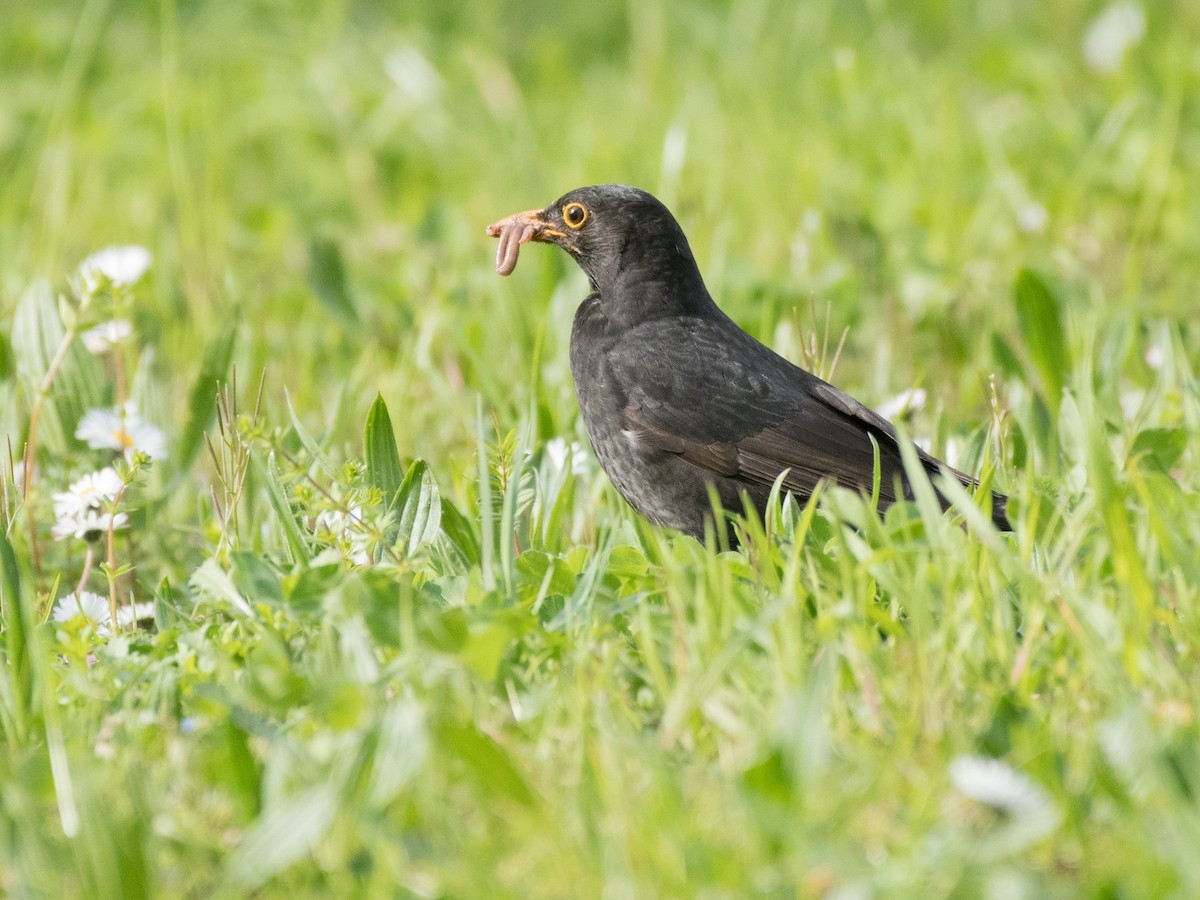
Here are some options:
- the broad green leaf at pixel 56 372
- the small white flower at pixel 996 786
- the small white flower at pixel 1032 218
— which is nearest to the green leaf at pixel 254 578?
the small white flower at pixel 996 786

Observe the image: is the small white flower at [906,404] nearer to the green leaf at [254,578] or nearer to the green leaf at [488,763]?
the green leaf at [254,578]

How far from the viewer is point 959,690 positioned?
2402 mm

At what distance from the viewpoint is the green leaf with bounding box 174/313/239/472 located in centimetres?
390

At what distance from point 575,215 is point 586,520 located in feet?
3.07

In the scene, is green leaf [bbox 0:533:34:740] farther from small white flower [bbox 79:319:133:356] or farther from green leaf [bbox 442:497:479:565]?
small white flower [bbox 79:319:133:356]

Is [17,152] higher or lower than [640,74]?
lower

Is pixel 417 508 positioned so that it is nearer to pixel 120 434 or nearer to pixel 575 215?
pixel 120 434

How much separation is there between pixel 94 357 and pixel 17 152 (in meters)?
3.91

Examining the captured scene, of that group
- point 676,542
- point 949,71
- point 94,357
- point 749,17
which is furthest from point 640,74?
point 676,542

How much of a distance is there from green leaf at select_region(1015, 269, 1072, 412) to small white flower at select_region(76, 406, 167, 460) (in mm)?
2386

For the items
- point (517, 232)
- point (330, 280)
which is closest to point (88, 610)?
point (517, 232)

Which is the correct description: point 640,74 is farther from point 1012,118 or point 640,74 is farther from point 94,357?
point 94,357

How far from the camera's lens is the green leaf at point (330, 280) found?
5223 mm

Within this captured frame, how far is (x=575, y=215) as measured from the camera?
165 inches
